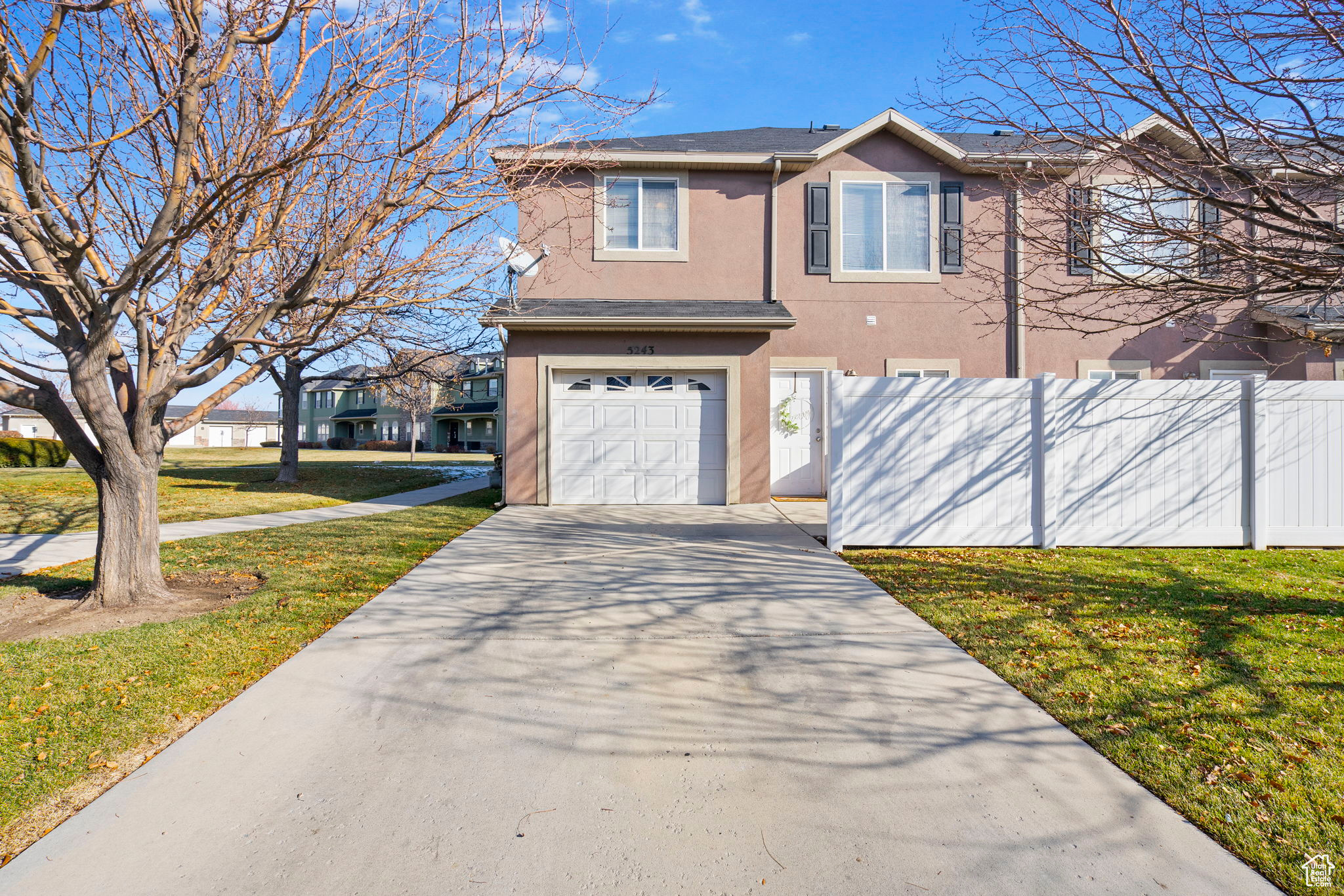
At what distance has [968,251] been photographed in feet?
38.0

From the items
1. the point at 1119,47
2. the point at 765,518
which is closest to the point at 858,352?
the point at 765,518

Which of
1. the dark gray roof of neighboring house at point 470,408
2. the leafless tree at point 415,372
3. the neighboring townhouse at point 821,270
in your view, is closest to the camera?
the neighboring townhouse at point 821,270

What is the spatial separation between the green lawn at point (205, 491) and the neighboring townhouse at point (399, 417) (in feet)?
55.5

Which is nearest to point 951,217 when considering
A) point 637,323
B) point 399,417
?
point 637,323

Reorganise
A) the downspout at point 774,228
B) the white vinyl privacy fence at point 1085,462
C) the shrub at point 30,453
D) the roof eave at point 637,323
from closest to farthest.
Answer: the white vinyl privacy fence at point 1085,462 → the roof eave at point 637,323 → the downspout at point 774,228 → the shrub at point 30,453

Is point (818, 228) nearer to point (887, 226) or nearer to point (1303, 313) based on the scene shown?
point (887, 226)

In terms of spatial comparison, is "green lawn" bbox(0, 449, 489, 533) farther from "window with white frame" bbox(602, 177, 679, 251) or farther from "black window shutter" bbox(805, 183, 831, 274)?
"black window shutter" bbox(805, 183, 831, 274)

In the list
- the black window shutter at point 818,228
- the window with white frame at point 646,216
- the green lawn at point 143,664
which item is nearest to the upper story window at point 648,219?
the window with white frame at point 646,216

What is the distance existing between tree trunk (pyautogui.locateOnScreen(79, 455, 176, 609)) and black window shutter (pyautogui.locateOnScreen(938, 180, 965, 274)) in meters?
11.6

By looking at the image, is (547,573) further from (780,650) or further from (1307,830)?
(1307,830)

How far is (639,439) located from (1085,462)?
6299 millimetres

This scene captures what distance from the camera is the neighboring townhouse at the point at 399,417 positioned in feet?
148

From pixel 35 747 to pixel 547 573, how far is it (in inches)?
145

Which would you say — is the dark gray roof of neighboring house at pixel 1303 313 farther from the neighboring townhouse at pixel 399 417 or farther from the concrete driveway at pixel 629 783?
the neighboring townhouse at pixel 399 417
